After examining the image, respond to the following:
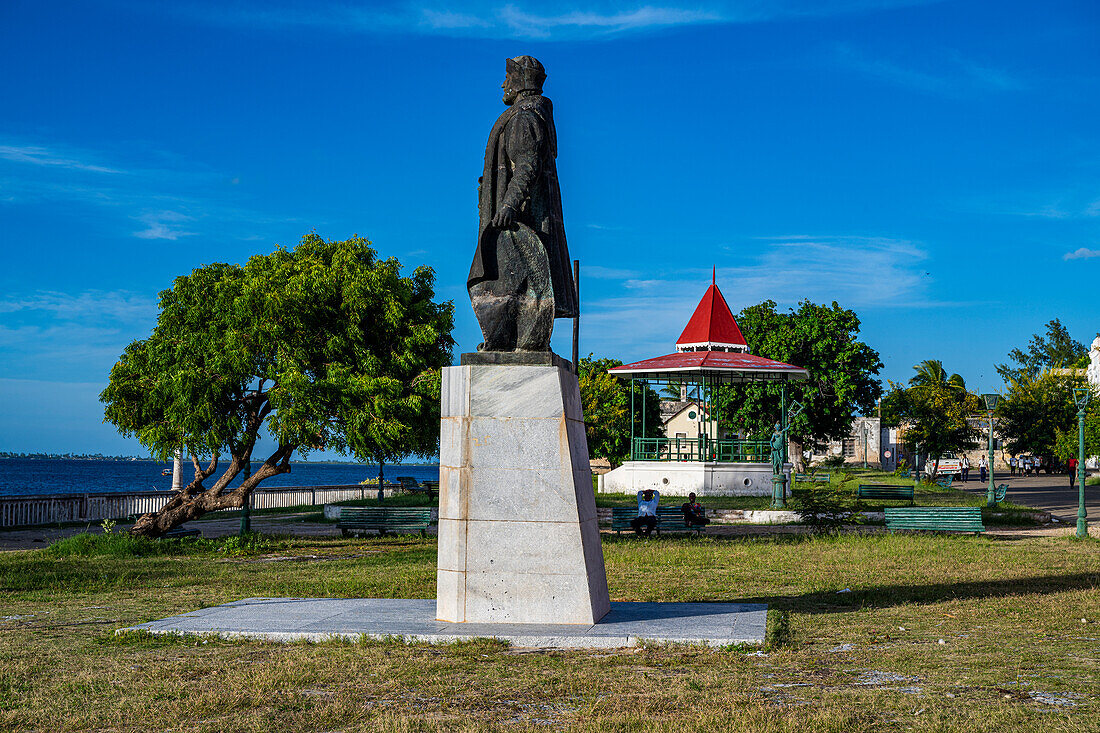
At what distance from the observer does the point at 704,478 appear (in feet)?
107

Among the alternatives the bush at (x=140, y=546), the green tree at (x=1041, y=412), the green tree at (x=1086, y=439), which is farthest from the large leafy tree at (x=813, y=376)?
the bush at (x=140, y=546)

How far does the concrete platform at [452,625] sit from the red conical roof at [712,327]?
28.5 meters

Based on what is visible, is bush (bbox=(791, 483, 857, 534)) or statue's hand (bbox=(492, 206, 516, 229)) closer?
statue's hand (bbox=(492, 206, 516, 229))

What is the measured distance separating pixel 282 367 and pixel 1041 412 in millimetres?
63615

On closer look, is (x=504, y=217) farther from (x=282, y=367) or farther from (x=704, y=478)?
(x=704, y=478)

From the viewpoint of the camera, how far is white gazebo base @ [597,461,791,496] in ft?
107

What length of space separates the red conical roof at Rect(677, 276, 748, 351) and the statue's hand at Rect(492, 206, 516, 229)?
29.5m

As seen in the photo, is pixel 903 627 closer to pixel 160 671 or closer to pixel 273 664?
pixel 273 664

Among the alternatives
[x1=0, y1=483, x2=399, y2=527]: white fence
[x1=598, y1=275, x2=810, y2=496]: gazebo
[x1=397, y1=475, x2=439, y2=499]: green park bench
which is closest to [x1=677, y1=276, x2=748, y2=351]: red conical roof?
[x1=598, y1=275, x2=810, y2=496]: gazebo

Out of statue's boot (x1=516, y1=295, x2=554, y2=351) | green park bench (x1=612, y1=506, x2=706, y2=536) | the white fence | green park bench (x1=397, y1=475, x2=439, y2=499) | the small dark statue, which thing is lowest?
green park bench (x1=397, y1=475, x2=439, y2=499)

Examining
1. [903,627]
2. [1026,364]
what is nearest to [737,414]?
[903,627]

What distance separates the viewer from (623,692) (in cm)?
644

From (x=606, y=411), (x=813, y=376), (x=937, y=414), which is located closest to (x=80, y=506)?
(x=606, y=411)

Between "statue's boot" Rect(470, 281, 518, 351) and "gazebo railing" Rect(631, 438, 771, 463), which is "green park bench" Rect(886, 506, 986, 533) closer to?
"gazebo railing" Rect(631, 438, 771, 463)
